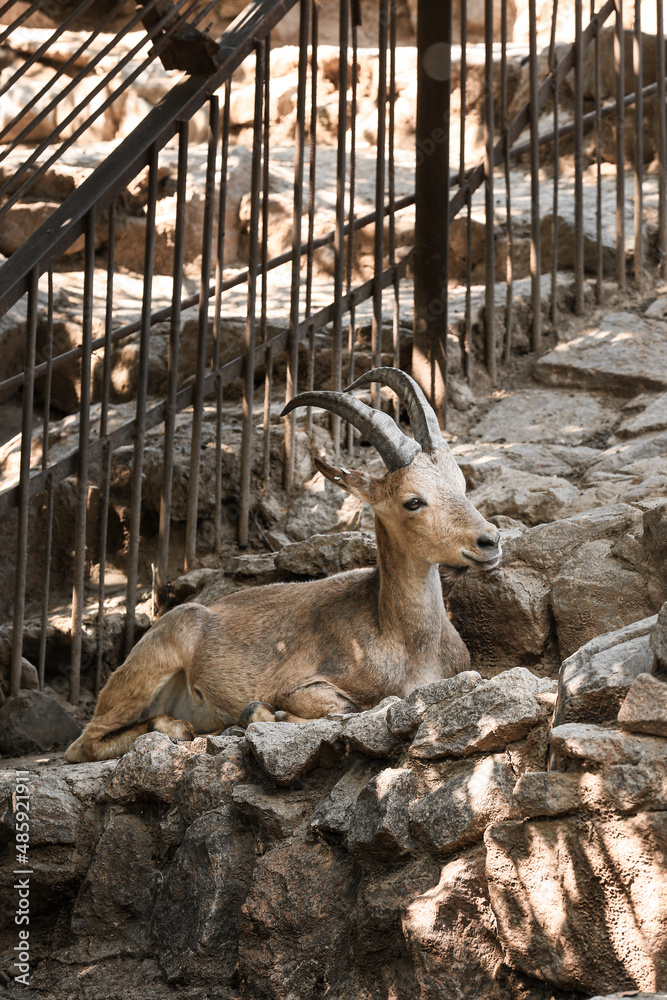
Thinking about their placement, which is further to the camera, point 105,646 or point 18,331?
point 18,331

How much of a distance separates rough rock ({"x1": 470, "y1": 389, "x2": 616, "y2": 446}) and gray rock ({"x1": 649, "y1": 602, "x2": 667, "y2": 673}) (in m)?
4.54

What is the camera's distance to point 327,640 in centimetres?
501

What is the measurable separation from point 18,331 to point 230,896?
24.4 ft

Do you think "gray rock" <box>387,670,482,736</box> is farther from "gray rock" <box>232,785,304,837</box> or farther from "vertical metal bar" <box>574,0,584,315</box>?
"vertical metal bar" <box>574,0,584,315</box>

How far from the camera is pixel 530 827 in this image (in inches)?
114

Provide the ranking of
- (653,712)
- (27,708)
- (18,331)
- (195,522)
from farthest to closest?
(18,331) < (195,522) < (27,708) < (653,712)

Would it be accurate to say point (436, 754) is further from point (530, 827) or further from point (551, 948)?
point (551, 948)

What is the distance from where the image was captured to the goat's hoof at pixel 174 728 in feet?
16.3

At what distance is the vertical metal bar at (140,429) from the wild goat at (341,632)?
812mm

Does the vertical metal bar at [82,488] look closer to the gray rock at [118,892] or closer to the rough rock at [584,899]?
the gray rock at [118,892]

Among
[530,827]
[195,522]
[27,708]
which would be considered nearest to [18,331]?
[195,522]

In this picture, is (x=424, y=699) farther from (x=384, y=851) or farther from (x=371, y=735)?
(x=384, y=851)

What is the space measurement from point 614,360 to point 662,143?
2492 mm

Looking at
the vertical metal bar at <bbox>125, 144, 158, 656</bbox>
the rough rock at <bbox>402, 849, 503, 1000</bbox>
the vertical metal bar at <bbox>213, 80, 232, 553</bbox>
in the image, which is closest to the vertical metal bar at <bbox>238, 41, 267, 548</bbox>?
the vertical metal bar at <bbox>213, 80, 232, 553</bbox>
